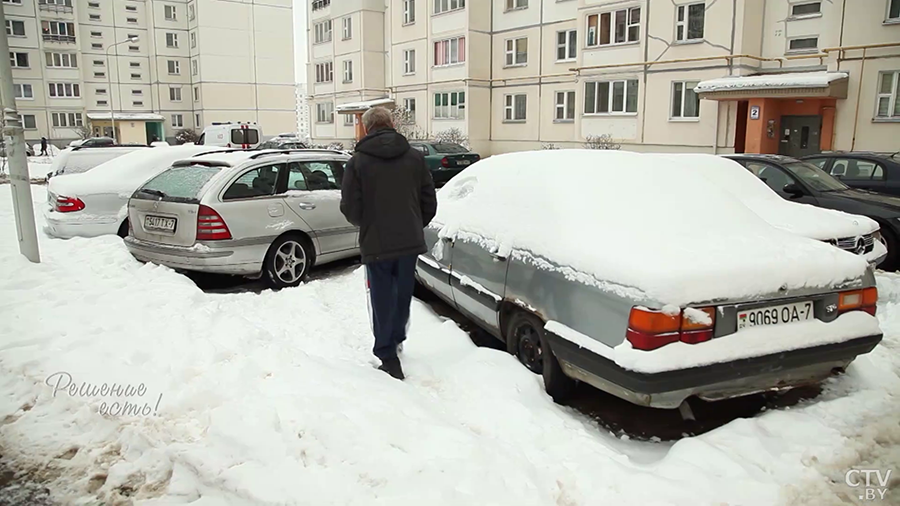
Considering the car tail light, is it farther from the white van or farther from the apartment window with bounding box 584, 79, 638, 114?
the white van

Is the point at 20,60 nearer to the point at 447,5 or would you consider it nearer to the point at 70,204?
the point at 447,5

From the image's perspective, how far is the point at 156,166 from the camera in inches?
404

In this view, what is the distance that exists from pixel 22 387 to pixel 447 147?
61.0ft

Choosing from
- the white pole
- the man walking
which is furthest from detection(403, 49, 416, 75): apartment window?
the man walking

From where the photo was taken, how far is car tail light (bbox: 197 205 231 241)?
6855 mm

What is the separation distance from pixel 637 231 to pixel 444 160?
16.8 metres

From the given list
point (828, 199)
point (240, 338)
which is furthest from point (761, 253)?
point (828, 199)

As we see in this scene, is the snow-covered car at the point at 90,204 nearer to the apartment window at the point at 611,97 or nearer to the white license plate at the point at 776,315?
the white license plate at the point at 776,315

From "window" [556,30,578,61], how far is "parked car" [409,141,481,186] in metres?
12.2

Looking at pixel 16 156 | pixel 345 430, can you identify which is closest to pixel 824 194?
pixel 345 430

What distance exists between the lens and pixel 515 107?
1320 inches

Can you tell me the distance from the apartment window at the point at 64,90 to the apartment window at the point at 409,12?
1514 inches

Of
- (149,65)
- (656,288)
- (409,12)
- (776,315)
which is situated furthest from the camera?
(149,65)

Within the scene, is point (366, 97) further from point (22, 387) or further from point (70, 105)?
point (22, 387)
